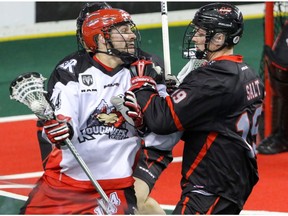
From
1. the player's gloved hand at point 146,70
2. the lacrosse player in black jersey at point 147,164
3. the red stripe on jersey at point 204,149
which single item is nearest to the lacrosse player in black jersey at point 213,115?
the red stripe on jersey at point 204,149

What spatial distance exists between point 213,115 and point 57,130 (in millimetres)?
823

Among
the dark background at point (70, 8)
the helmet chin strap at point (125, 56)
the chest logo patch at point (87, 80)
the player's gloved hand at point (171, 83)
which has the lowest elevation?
the dark background at point (70, 8)

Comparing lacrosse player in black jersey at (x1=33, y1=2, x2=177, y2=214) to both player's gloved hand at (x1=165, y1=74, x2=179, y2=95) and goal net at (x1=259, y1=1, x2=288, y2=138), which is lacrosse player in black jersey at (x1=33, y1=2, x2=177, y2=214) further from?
goal net at (x1=259, y1=1, x2=288, y2=138)

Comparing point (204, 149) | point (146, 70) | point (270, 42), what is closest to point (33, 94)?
point (146, 70)

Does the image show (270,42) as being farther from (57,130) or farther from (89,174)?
(57,130)

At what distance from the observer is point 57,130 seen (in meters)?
5.27

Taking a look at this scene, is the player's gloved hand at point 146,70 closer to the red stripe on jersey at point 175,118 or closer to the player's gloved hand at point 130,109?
the player's gloved hand at point 130,109

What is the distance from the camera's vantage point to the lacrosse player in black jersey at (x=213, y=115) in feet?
17.4

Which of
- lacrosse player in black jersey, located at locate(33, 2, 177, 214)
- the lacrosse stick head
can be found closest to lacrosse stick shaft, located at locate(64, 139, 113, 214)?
the lacrosse stick head

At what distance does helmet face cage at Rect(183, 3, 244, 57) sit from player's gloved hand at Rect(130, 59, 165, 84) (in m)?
0.32

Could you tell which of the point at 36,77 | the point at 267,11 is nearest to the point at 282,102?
the point at 267,11

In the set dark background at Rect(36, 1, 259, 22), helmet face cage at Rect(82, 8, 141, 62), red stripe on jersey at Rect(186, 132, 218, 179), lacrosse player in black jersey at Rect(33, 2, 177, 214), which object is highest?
helmet face cage at Rect(82, 8, 141, 62)

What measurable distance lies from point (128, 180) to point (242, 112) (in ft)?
2.56

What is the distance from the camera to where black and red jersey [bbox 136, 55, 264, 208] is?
208 inches
